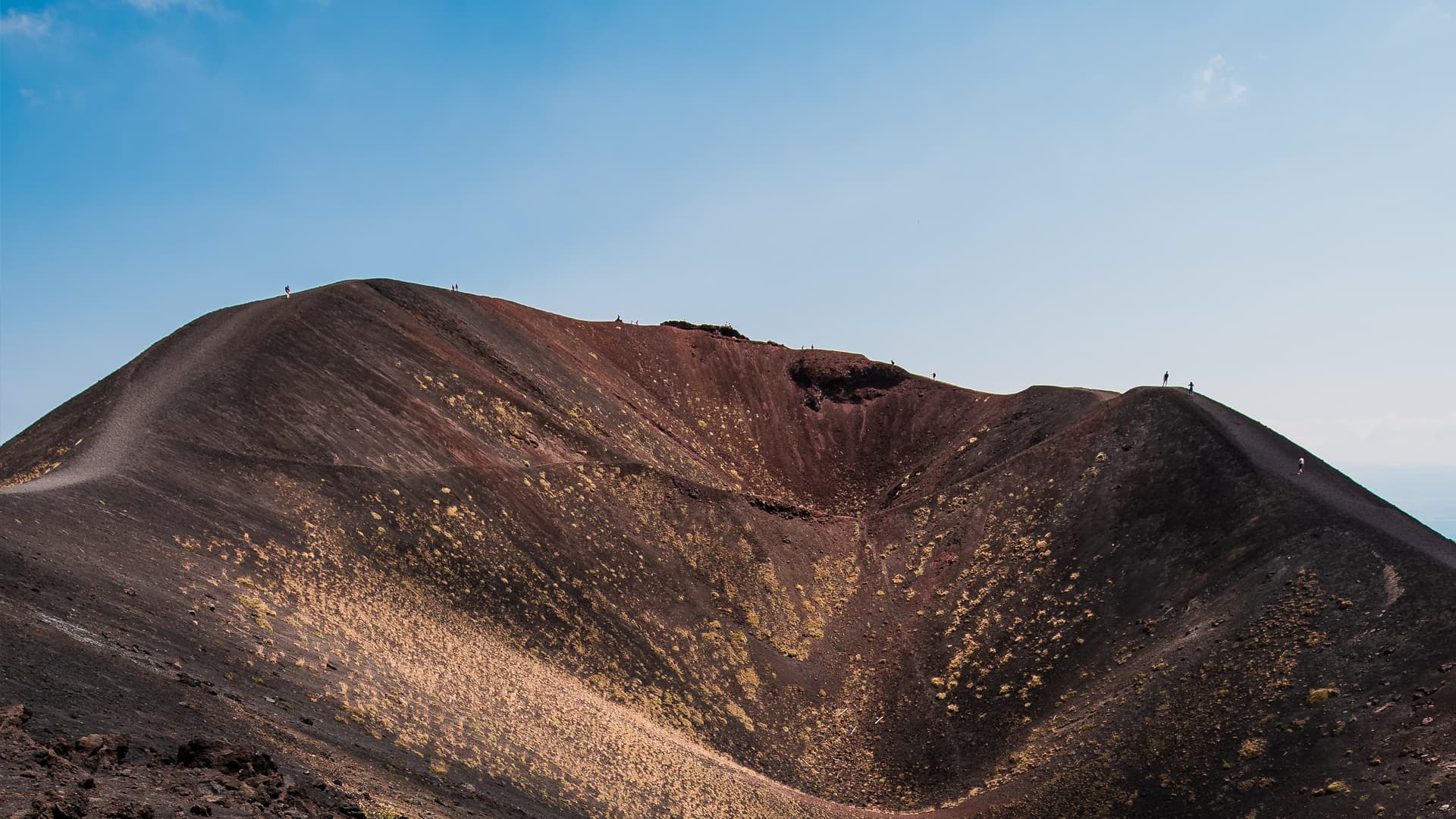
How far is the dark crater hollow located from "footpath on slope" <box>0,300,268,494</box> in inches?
1670

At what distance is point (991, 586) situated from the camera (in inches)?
2176

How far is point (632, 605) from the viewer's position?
48.6 m

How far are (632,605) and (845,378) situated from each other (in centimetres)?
3917

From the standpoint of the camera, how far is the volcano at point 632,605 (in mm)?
25672

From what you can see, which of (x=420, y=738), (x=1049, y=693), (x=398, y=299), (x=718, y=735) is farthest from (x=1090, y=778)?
(x=398, y=299)

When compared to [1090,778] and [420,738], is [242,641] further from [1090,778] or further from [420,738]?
[1090,778]

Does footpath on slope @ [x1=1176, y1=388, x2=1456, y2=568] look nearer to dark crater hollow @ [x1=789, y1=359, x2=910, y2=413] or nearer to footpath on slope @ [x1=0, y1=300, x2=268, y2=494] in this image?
dark crater hollow @ [x1=789, y1=359, x2=910, y2=413]

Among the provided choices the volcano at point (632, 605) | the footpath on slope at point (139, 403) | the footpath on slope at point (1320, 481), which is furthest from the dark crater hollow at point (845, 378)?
the footpath on slope at point (139, 403)

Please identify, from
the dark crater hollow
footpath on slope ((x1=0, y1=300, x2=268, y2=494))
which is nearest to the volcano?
footpath on slope ((x1=0, y1=300, x2=268, y2=494))

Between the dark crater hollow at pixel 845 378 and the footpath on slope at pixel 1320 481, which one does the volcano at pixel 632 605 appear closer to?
the footpath on slope at pixel 1320 481

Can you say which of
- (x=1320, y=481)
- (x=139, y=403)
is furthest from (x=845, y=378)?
(x=139, y=403)

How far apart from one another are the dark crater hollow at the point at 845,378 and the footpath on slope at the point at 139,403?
4243cm

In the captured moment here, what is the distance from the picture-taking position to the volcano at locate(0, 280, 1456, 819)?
25.7m

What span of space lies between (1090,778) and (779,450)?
39.2m
